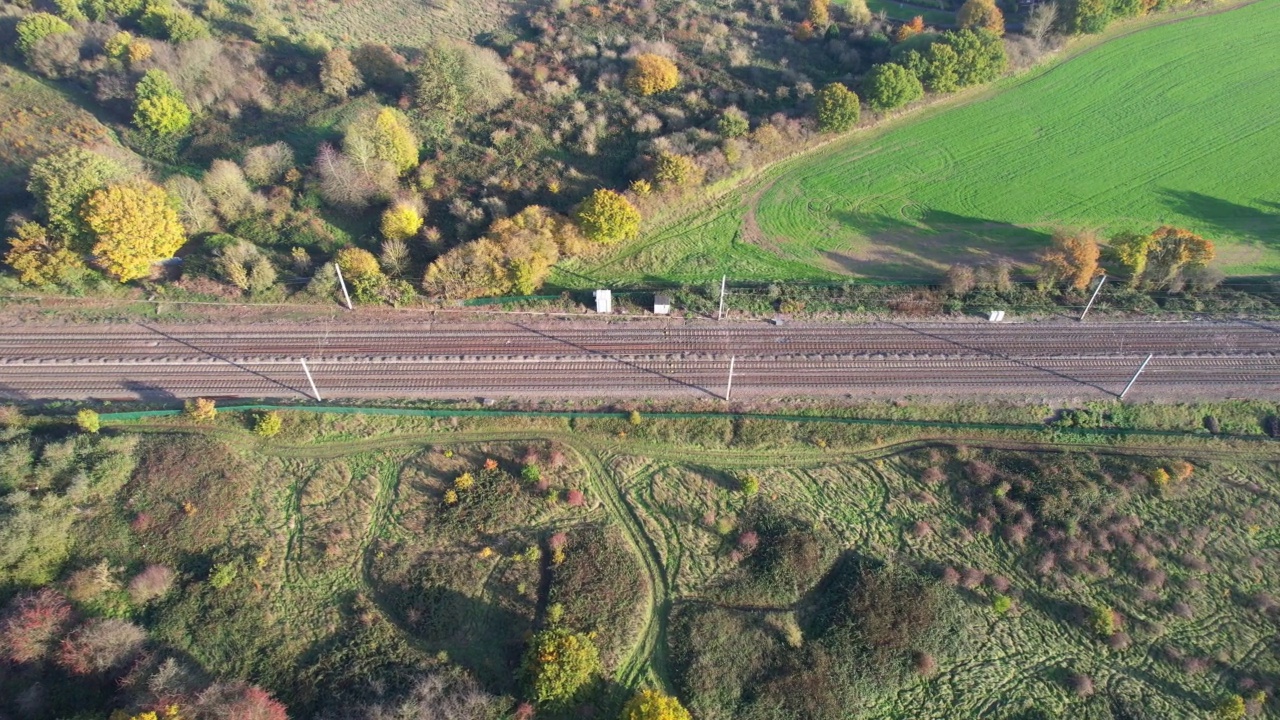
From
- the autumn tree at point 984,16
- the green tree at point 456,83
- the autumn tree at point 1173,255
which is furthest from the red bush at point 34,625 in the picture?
the autumn tree at point 984,16

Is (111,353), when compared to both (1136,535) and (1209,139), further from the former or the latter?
(1209,139)

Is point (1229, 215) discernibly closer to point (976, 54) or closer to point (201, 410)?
point (976, 54)

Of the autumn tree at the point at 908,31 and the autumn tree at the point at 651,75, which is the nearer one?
the autumn tree at the point at 651,75

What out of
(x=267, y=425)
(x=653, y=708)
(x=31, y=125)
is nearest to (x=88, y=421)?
(x=267, y=425)

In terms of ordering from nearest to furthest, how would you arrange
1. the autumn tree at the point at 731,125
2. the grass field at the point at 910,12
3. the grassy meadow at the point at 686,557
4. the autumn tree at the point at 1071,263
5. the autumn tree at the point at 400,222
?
Result: the grassy meadow at the point at 686,557
the autumn tree at the point at 1071,263
the autumn tree at the point at 400,222
the autumn tree at the point at 731,125
the grass field at the point at 910,12

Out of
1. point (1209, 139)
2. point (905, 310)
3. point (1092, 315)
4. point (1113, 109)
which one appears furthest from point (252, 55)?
point (1209, 139)

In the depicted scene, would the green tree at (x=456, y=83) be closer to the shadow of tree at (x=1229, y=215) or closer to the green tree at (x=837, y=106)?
the green tree at (x=837, y=106)
